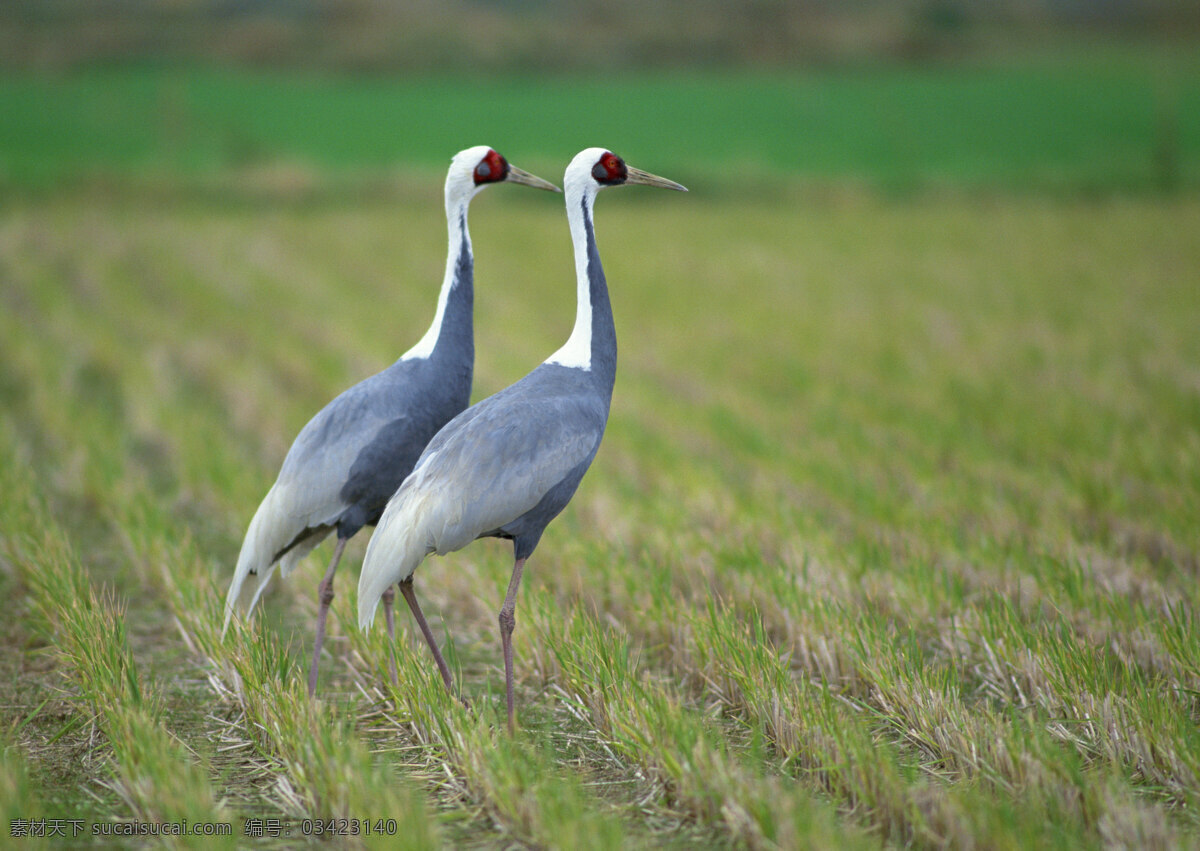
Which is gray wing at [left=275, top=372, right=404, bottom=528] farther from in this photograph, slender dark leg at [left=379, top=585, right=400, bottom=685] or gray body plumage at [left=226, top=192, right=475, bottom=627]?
slender dark leg at [left=379, top=585, right=400, bottom=685]

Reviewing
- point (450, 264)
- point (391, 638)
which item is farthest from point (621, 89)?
point (391, 638)

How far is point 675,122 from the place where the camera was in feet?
91.8

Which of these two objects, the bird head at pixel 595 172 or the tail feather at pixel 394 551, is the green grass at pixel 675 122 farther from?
the tail feather at pixel 394 551

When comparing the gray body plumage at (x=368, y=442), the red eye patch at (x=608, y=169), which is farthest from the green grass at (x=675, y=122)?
the red eye patch at (x=608, y=169)

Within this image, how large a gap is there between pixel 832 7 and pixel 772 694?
43.9 metres

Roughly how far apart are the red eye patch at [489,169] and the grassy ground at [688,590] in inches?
65.0

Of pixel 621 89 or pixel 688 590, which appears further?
pixel 621 89

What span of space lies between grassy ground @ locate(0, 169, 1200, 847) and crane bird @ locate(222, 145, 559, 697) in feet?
1.25

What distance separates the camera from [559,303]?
526 inches

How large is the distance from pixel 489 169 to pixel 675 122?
81.4 ft

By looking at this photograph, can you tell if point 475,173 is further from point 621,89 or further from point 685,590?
point 621,89

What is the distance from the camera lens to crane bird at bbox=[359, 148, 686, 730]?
142 inches

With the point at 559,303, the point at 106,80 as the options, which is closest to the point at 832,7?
the point at 106,80

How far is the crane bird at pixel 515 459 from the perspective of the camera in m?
3.60
